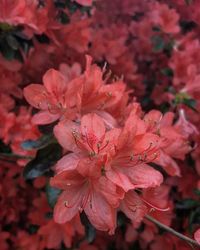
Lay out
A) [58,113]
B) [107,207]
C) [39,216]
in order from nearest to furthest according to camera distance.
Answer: [107,207]
[58,113]
[39,216]

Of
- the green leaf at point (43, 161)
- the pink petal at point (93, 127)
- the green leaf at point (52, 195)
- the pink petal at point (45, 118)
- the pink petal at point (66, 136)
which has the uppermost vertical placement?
the pink petal at point (93, 127)

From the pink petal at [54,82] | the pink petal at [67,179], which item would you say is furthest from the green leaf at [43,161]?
the pink petal at [67,179]

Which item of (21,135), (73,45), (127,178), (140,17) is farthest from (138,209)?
(140,17)

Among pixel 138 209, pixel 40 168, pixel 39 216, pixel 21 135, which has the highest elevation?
pixel 138 209

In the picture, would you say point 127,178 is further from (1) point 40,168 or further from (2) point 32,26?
(2) point 32,26

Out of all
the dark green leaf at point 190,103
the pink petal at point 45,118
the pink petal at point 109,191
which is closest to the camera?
the pink petal at point 109,191

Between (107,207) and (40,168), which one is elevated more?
(107,207)

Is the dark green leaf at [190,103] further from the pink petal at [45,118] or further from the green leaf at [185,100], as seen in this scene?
the pink petal at [45,118]

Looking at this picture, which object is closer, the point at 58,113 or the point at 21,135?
the point at 58,113
